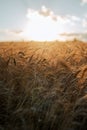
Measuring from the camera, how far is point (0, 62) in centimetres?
277

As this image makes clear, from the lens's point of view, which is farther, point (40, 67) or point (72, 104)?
point (40, 67)

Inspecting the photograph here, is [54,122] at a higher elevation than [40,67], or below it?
below

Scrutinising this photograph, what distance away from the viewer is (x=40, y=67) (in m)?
2.82

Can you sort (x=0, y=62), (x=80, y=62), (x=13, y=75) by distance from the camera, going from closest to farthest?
1. (x=13, y=75)
2. (x=0, y=62)
3. (x=80, y=62)

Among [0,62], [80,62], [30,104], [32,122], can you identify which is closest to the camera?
[32,122]

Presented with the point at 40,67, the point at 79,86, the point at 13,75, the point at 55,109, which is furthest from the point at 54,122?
the point at 40,67

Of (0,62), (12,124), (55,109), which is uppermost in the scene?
(0,62)

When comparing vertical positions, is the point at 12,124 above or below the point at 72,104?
below

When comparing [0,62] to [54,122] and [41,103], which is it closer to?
[41,103]

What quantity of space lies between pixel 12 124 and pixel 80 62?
1.51 m

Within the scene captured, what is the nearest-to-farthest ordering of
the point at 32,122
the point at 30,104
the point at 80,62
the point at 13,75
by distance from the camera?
the point at 32,122
the point at 30,104
the point at 13,75
the point at 80,62

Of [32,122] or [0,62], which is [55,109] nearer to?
[32,122]

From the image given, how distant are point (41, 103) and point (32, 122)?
0.57ft

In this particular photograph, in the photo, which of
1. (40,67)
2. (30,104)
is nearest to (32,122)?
(30,104)
